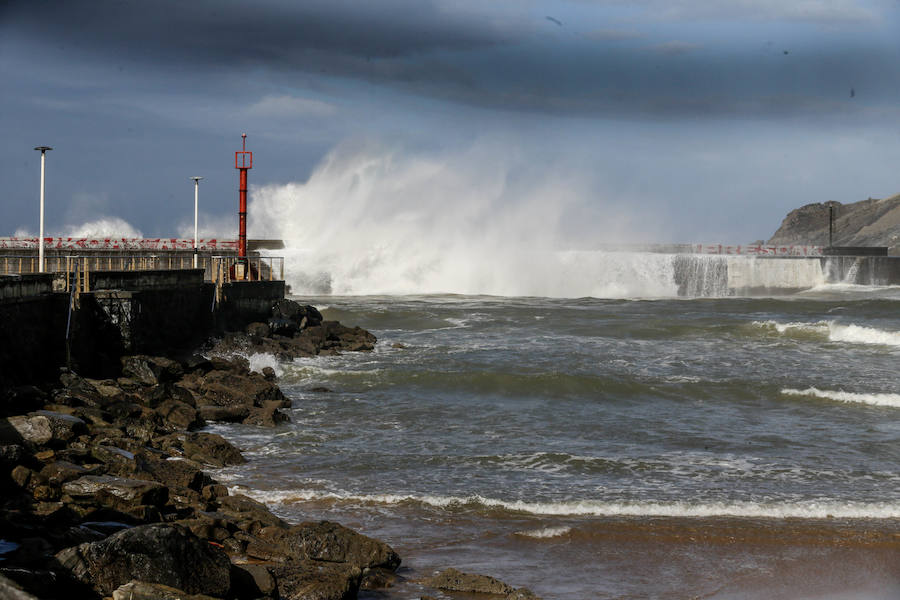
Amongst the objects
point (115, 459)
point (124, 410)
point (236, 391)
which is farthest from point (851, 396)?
point (115, 459)

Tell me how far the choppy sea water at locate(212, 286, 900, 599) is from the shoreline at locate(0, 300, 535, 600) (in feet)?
1.73

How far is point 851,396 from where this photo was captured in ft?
50.5

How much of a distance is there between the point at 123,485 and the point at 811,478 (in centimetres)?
687

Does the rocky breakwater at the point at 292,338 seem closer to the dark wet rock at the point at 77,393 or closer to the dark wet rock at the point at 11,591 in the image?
the dark wet rock at the point at 77,393

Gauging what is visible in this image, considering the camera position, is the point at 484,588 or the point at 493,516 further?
the point at 493,516

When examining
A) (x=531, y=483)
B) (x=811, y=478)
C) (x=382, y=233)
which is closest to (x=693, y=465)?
(x=811, y=478)

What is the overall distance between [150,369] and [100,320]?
1.58 metres

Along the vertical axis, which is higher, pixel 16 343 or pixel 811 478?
pixel 16 343

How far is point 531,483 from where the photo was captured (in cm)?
948

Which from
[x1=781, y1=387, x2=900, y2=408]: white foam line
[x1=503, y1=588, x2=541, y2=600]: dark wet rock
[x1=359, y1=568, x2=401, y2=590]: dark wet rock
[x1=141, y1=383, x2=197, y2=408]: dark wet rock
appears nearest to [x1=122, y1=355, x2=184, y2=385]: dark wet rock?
[x1=141, y1=383, x2=197, y2=408]: dark wet rock

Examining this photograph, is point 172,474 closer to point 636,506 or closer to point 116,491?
point 116,491

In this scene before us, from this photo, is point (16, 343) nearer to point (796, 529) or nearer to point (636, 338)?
point (796, 529)

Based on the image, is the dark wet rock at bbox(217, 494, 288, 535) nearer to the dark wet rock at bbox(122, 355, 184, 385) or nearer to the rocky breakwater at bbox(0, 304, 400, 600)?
the rocky breakwater at bbox(0, 304, 400, 600)

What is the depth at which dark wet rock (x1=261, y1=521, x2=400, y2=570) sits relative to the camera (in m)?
6.55
